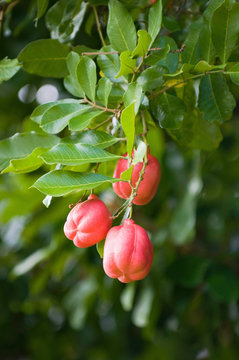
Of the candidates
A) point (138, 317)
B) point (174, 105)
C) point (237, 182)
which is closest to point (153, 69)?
point (174, 105)

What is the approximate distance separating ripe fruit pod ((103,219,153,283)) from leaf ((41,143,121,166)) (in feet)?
0.31

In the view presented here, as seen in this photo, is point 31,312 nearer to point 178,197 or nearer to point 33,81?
point 178,197

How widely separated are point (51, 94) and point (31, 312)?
117 centimetres

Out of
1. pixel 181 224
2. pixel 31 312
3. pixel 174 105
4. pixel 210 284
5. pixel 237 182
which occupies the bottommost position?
pixel 31 312

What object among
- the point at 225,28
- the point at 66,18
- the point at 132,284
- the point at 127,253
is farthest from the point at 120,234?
the point at 132,284

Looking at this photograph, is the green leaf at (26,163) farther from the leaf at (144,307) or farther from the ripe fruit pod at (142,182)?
the leaf at (144,307)

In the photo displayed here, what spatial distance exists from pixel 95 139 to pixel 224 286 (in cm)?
98

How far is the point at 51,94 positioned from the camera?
152 cm

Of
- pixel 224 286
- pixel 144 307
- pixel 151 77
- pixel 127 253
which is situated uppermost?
pixel 151 77

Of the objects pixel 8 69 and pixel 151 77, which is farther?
pixel 8 69

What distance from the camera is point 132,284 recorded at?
1675 millimetres

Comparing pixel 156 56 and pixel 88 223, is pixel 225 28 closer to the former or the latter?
pixel 156 56

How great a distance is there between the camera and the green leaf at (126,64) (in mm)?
638

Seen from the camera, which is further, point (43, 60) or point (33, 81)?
point (33, 81)
